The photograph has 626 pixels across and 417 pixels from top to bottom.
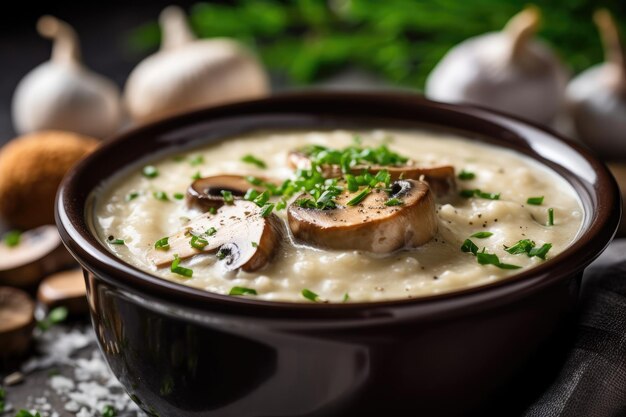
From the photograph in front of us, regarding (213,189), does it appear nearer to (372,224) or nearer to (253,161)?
(253,161)

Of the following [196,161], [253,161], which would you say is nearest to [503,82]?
[253,161]

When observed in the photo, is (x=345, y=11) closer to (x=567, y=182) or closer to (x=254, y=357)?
(x=567, y=182)

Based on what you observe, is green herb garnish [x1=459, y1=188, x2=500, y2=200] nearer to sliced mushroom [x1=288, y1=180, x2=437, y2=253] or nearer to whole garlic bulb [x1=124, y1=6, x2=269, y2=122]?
sliced mushroom [x1=288, y1=180, x2=437, y2=253]

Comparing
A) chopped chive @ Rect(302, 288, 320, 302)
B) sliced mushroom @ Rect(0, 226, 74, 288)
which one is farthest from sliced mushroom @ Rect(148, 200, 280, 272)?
sliced mushroom @ Rect(0, 226, 74, 288)

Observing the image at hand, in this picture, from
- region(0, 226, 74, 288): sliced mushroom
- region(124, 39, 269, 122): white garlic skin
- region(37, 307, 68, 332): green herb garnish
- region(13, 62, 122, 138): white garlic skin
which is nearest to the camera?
region(37, 307, 68, 332): green herb garnish

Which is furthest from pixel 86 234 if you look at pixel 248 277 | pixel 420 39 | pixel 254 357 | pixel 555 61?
pixel 420 39

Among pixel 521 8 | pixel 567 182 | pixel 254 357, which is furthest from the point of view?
pixel 521 8
